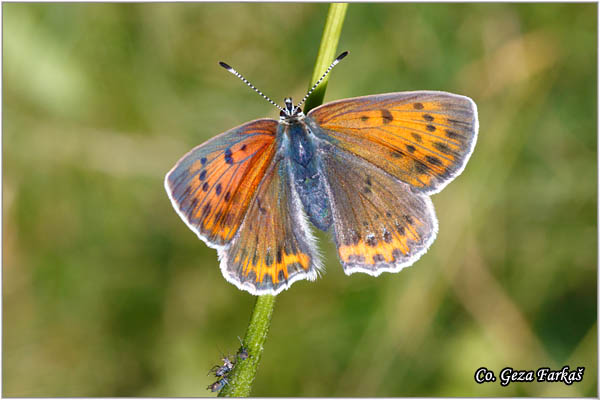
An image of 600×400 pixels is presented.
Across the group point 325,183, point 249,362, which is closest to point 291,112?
point 325,183

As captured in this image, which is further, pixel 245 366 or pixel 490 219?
pixel 490 219

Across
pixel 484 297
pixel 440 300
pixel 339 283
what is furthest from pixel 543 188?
pixel 339 283

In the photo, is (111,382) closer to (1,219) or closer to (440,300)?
(1,219)

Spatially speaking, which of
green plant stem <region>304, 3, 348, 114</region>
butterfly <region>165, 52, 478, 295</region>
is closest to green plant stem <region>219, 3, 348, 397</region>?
green plant stem <region>304, 3, 348, 114</region>

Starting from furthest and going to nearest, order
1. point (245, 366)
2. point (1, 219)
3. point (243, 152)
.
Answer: point (1, 219), point (243, 152), point (245, 366)

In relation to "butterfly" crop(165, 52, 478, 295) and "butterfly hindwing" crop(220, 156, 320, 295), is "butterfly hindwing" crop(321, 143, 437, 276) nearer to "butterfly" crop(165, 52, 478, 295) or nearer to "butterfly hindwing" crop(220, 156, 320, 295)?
"butterfly" crop(165, 52, 478, 295)

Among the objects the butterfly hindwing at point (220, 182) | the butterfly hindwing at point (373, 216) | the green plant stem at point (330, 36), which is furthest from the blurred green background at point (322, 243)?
the green plant stem at point (330, 36)

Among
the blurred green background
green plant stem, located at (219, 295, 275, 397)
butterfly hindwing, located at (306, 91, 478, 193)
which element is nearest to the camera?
green plant stem, located at (219, 295, 275, 397)
